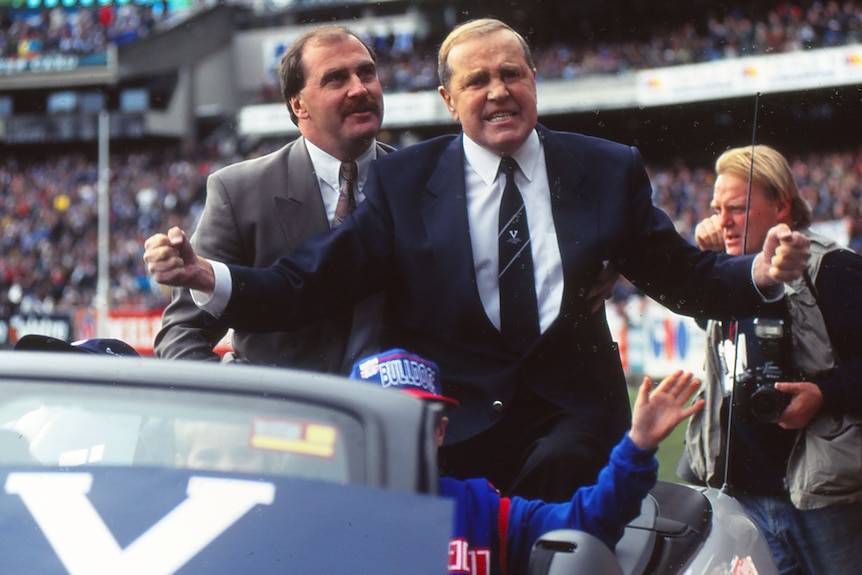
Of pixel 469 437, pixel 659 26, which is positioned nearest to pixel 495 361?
pixel 469 437

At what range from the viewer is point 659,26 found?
28797mm

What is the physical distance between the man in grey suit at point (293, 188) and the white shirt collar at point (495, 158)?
0.44 metres

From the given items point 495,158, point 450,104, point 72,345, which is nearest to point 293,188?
point 450,104

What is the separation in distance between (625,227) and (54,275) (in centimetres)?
3015

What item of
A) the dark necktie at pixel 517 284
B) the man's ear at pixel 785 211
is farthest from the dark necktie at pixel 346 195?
the man's ear at pixel 785 211

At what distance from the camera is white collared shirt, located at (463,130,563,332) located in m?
2.68

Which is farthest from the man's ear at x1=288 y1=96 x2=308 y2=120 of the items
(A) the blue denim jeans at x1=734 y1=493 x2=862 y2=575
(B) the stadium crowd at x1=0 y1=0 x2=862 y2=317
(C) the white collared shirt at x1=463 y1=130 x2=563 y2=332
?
(B) the stadium crowd at x1=0 y1=0 x2=862 y2=317

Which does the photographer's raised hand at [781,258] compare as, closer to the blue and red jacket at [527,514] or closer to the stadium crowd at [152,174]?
the blue and red jacket at [527,514]

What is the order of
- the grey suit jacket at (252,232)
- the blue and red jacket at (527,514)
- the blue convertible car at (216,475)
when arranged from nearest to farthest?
the blue convertible car at (216,475)
the blue and red jacket at (527,514)
the grey suit jacket at (252,232)

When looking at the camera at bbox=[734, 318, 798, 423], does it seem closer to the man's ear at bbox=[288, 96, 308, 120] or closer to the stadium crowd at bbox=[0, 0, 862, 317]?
the man's ear at bbox=[288, 96, 308, 120]

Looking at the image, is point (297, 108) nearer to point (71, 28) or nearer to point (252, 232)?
point (252, 232)

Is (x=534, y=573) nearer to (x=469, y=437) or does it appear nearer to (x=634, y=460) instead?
(x=634, y=460)

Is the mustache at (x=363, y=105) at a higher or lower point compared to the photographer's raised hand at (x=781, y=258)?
higher

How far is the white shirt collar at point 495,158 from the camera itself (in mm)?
2809
